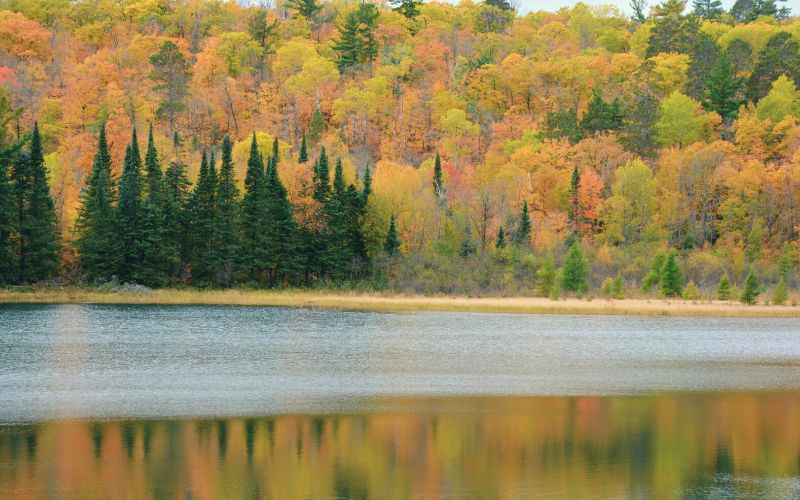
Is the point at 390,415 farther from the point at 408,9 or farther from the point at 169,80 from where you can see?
the point at 408,9

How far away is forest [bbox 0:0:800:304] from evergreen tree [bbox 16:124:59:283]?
21 centimetres

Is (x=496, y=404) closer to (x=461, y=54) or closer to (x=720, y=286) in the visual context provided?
(x=720, y=286)

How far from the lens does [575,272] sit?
8575 centimetres

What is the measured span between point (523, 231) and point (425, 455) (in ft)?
254

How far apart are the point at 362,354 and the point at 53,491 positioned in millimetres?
26778

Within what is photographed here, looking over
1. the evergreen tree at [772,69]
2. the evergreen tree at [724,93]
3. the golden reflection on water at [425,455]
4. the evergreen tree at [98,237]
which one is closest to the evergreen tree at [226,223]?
the evergreen tree at [98,237]

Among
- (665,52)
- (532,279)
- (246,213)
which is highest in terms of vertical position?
(665,52)

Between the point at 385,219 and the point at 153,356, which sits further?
the point at 385,219

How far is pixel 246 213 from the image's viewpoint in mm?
93875

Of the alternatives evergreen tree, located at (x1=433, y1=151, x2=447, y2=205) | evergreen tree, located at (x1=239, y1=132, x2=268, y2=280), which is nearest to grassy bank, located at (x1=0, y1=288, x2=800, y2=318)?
evergreen tree, located at (x1=239, y1=132, x2=268, y2=280)

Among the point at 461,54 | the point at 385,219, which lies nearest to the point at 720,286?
the point at 385,219

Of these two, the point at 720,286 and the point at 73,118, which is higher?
the point at 73,118

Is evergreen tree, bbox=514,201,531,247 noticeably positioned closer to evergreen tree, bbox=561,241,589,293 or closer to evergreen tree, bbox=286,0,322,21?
evergreen tree, bbox=561,241,589,293

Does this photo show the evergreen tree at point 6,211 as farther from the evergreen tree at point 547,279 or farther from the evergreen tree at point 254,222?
the evergreen tree at point 547,279
